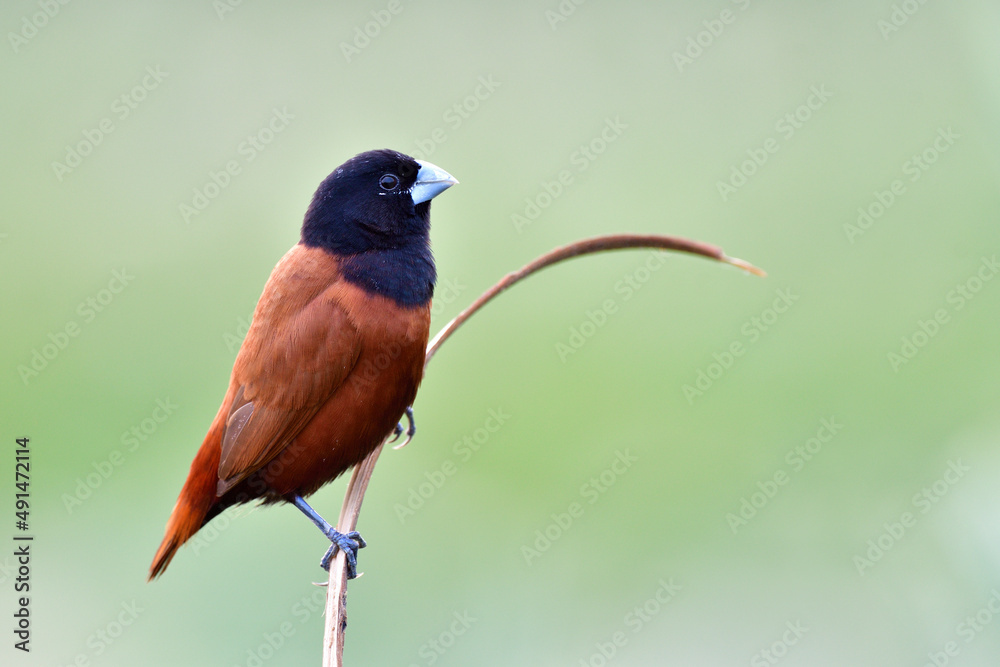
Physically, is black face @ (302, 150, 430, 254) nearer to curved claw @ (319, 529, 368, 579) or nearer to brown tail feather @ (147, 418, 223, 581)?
Result: brown tail feather @ (147, 418, 223, 581)

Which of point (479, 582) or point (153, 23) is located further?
point (153, 23)

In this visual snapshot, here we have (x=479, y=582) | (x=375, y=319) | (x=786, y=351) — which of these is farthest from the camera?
(x=786, y=351)

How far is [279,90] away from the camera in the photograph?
188 inches

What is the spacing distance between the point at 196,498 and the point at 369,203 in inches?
36.1

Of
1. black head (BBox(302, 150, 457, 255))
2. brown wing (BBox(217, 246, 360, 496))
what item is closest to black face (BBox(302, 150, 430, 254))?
black head (BBox(302, 150, 457, 255))

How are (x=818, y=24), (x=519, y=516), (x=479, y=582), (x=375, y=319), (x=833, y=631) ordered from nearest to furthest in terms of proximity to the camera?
(x=375, y=319) < (x=833, y=631) < (x=479, y=582) < (x=519, y=516) < (x=818, y=24)

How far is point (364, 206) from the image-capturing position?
8.07 ft

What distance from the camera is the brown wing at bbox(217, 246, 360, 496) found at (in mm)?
2336

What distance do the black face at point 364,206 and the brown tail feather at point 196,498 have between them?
22.9 inches

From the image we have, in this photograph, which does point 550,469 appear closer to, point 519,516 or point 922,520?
point 519,516

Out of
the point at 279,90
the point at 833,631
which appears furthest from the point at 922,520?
the point at 279,90

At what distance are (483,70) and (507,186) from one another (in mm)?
676

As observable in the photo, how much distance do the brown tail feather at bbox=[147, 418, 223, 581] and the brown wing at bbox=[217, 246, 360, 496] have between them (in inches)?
1.7

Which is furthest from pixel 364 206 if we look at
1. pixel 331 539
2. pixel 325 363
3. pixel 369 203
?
pixel 331 539
